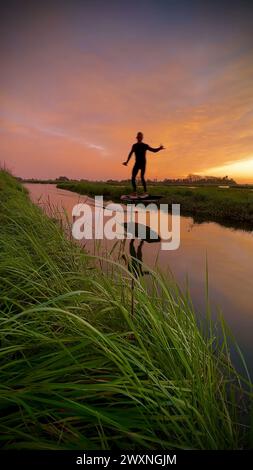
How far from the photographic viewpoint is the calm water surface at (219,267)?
3.50 metres

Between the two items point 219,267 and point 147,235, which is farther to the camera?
point 147,235

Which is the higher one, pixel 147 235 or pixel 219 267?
pixel 147 235

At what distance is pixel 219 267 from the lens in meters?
5.67

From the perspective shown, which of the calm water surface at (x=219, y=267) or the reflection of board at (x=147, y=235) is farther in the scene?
the reflection of board at (x=147, y=235)

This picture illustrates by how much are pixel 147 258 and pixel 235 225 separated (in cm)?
625

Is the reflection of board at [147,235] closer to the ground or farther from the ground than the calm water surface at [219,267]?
farther from the ground

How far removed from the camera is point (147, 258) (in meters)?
6.36

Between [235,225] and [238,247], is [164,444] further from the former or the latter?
[235,225]

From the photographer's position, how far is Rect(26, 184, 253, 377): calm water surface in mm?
3500

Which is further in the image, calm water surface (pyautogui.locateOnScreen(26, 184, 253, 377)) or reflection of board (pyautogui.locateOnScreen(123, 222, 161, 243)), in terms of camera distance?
reflection of board (pyautogui.locateOnScreen(123, 222, 161, 243))

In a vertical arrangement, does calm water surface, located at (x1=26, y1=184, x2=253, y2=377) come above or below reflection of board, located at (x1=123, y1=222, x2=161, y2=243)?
below

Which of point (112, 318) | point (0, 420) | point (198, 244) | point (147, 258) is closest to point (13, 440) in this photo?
point (0, 420)
